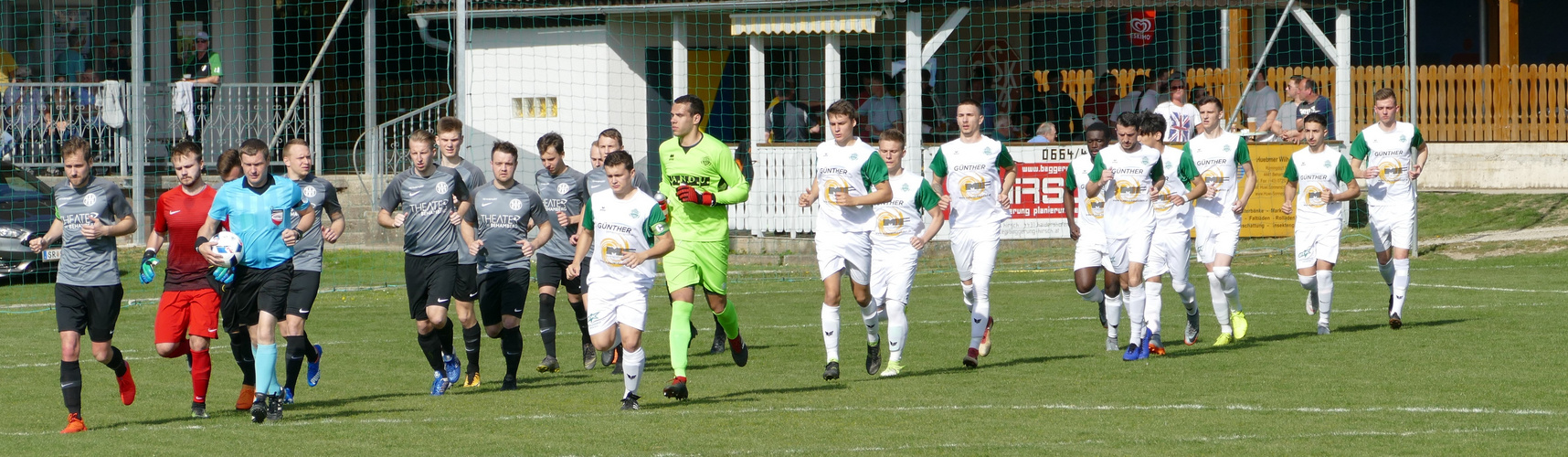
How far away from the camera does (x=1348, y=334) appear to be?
12641 mm

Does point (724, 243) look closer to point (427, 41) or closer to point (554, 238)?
point (554, 238)

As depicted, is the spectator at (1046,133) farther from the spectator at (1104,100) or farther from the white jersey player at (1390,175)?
the white jersey player at (1390,175)

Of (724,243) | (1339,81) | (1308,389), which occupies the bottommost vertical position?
(1308,389)

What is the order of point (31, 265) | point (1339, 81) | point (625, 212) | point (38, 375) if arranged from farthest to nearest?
point (1339, 81) → point (31, 265) → point (38, 375) → point (625, 212)

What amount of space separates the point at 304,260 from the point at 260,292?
581 mm

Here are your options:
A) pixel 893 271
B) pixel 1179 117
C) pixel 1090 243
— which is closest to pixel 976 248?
pixel 1090 243

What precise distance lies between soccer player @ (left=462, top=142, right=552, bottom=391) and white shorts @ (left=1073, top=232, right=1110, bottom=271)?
12.4 feet

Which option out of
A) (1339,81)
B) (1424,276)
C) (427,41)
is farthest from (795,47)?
(1424,276)

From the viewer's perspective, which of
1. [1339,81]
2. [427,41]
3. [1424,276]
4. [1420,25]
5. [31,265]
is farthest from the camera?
[1420,25]

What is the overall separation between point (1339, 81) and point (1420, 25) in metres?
12.7

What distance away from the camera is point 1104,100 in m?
24.0

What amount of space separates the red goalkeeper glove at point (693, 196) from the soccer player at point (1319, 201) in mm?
5289

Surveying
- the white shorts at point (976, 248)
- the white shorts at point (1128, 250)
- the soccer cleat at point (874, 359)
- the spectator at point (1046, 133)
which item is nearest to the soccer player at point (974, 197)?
the white shorts at point (976, 248)

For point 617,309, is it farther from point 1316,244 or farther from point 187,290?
point 1316,244
